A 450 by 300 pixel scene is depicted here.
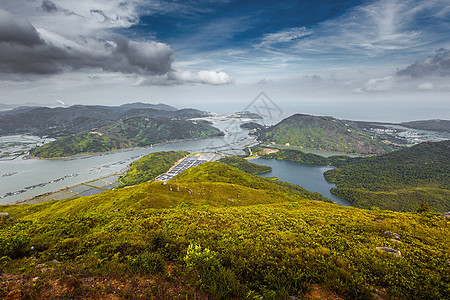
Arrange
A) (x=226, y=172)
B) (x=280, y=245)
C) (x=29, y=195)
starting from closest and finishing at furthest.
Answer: (x=280, y=245), (x=226, y=172), (x=29, y=195)

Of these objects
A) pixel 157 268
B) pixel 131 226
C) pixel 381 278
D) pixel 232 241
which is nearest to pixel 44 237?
pixel 131 226

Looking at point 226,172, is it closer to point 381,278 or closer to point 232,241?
point 232,241

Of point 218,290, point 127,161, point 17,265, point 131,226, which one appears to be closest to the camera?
point 218,290

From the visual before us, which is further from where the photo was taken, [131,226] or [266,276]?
[131,226]

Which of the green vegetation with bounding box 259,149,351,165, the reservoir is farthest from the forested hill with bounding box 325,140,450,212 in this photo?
the green vegetation with bounding box 259,149,351,165

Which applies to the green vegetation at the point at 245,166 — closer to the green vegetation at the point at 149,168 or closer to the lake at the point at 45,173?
the green vegetation at the point at 149,168

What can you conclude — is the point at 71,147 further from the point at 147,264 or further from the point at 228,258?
the point at 228,258

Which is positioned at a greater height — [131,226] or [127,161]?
[131,226]

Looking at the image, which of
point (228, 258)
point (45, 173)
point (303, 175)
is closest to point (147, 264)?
point (228, 258)
